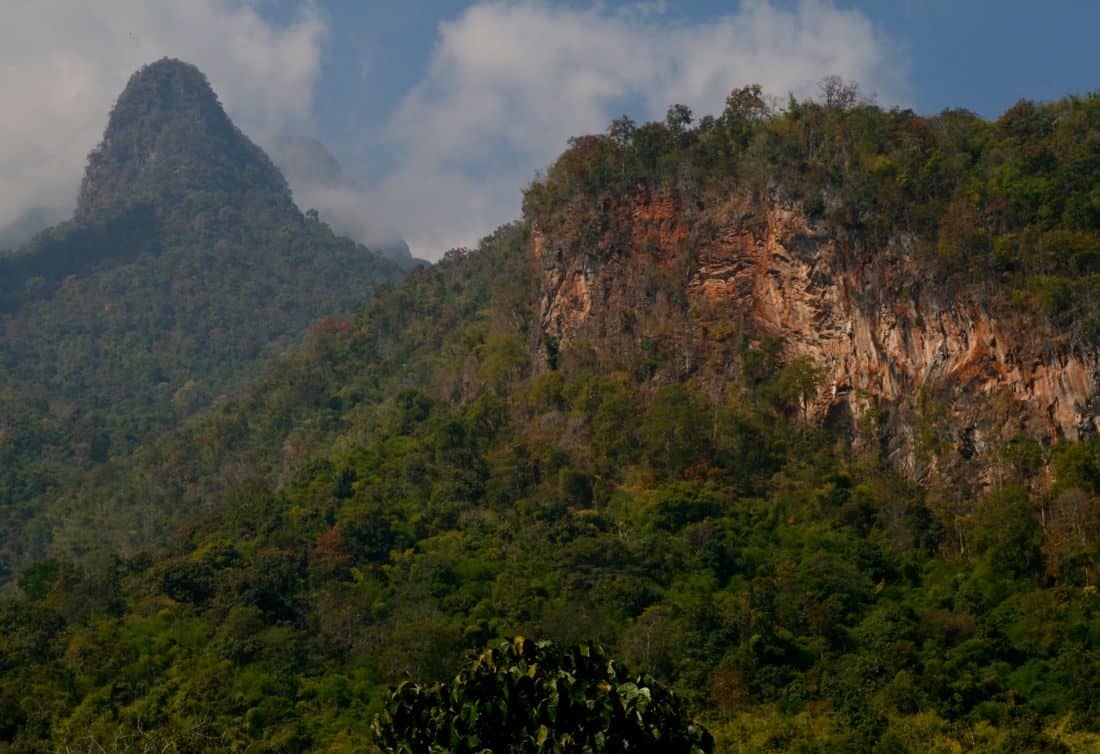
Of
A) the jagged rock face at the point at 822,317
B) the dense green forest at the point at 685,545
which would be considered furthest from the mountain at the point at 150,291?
the jagged rock face at the point at 822,317

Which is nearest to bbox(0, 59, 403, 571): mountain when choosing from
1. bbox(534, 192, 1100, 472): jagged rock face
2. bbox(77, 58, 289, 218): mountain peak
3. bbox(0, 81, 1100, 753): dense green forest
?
bbox(77, 58, 289, 218): mountain peak

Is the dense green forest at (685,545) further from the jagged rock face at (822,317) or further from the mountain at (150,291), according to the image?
the mountain at (150,291)

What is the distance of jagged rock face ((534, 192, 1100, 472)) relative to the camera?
3334cm

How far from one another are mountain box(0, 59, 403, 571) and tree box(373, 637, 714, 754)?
144 feet

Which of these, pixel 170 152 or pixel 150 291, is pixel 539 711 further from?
pixel 170 152

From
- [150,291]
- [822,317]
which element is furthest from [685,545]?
[150,291]

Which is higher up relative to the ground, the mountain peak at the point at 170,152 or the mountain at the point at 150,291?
the mountain peak at the point at 170,152

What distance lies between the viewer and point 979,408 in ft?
111

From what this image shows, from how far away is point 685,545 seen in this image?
110 ft

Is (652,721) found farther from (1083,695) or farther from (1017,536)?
(1017,536)

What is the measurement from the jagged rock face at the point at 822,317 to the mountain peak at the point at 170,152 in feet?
248

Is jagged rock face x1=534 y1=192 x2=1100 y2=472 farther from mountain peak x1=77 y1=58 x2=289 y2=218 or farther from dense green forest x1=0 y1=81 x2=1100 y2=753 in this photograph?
mountain peak x1=77 y1=58 x2=289 y2=218

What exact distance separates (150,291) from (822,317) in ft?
225

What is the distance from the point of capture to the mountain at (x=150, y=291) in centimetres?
6681
